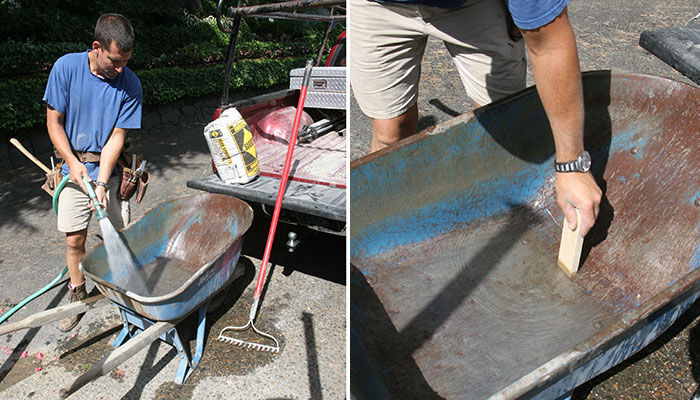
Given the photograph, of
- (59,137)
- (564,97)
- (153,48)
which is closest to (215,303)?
(59,137)

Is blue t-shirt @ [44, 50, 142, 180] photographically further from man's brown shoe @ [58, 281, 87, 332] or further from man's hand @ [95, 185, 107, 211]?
man's brown shoe @ [58, 281, 87, 332]

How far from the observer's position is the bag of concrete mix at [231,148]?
11.4 feet

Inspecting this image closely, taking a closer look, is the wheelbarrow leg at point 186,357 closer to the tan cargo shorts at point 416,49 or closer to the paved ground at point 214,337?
the paved ground at point 214,337

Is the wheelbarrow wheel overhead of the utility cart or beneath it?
beneath

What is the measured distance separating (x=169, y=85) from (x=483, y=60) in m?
6.42

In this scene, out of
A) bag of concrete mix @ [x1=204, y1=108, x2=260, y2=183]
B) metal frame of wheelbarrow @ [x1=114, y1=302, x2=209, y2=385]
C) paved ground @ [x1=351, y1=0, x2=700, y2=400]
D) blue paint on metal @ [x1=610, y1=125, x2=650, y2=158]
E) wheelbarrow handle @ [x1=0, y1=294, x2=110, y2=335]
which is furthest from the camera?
bag of concrete mix @ [x1=204, y1=108, x2=260, y2=183]

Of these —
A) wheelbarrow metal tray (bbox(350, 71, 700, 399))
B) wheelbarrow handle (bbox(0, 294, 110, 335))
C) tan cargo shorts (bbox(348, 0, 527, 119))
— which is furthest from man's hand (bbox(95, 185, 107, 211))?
tan cargo shorts (bbox(348, 0, 527, 119))

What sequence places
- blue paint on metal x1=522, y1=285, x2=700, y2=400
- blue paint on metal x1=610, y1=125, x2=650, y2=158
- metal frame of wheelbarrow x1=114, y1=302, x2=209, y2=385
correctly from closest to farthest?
blue paint on metal x1=522, y1=285, x2=700, y2=400, metal frame of wheelbarrow x1=114, y1=302, x2=209, y2=385, blue paint on metal x1=610, y1=125, x2=650, y2=158

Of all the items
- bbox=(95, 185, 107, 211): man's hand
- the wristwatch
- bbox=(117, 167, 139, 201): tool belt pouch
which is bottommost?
bbox=(117, 167, 139, 201): tool belt pouch

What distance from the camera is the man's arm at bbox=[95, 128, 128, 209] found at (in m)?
3.11

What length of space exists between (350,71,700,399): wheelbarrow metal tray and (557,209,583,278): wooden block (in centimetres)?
6

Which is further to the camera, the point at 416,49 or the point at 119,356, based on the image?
the point at 416,49

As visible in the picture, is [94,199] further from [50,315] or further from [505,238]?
[505,238]

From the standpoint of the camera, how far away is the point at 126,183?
10.9ft
